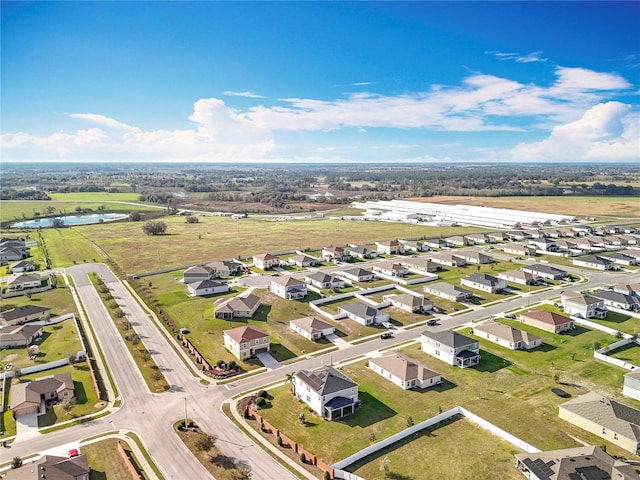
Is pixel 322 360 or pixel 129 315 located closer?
pixel 322 360

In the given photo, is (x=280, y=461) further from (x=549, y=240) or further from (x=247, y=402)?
(x=549, y=240)

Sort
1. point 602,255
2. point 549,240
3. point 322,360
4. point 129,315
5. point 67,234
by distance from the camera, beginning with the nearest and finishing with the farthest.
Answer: point 322,360, point 129,315, point 602,255, point 549,240, point 67,234

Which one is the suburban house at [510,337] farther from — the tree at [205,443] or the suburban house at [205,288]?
the suburban house at [205,288]

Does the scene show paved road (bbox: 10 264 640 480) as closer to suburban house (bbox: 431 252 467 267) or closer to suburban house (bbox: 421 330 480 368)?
suburban house (bbox: 421 330 480 368)

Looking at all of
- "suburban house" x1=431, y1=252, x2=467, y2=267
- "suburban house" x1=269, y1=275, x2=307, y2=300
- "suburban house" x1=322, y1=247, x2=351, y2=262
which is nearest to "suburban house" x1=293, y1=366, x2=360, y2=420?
"suburban house" x1=269, y1=275, x2=307, y2=300

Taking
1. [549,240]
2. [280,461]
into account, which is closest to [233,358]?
[280,461]

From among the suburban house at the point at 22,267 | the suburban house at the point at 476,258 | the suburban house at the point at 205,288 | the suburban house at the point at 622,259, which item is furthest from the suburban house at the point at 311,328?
the suburban house at the point at 622,259

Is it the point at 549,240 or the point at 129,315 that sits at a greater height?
the point at 549,240
